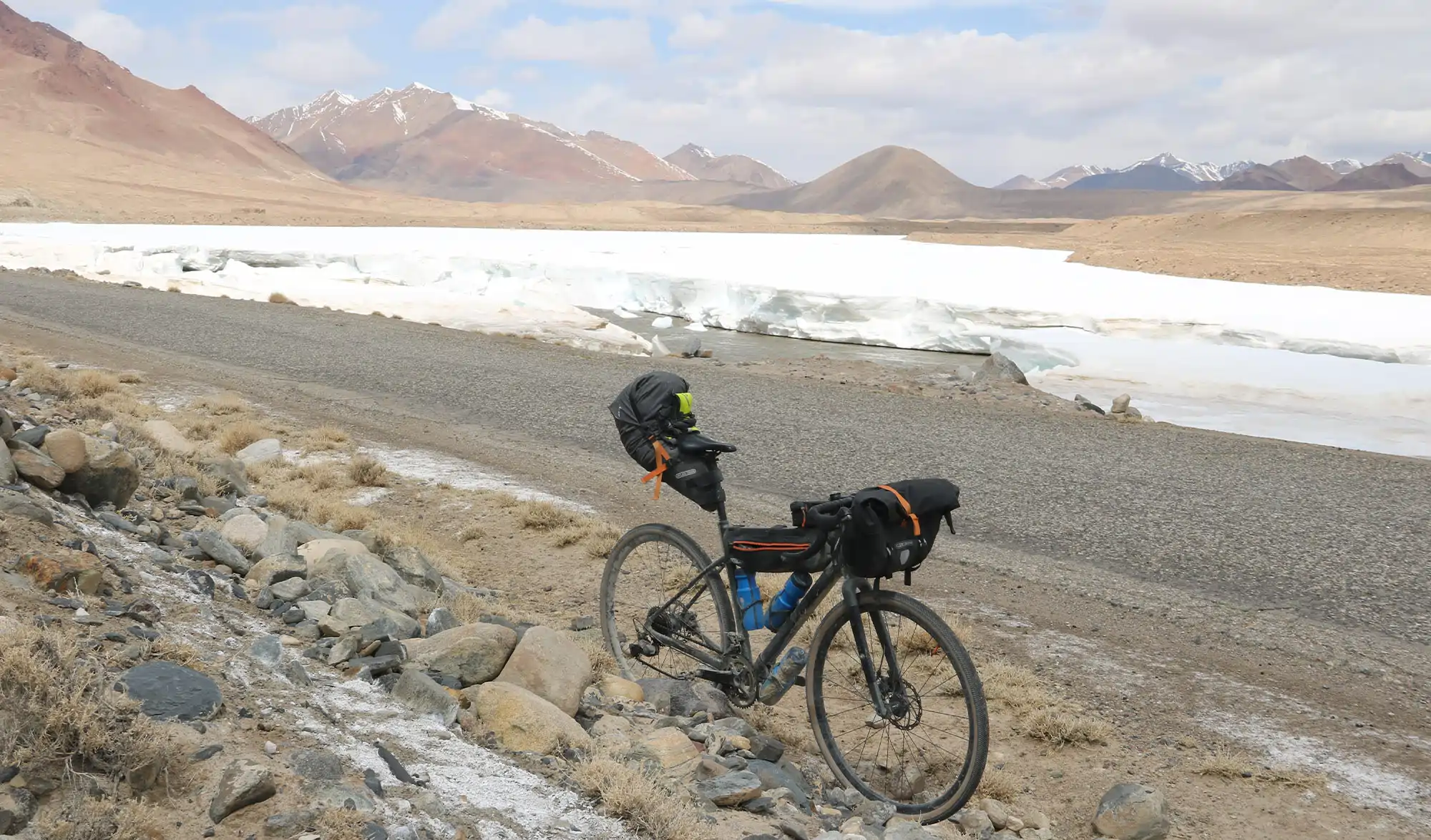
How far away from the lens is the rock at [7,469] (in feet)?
15.8

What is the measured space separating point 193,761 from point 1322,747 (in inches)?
176

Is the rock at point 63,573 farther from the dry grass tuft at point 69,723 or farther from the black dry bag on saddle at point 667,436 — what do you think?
the black dry bag on saddle at point 667,436

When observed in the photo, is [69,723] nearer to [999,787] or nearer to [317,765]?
[317,765]

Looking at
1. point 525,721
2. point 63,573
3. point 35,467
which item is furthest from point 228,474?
point 525,721

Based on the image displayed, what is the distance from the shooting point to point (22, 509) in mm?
4176

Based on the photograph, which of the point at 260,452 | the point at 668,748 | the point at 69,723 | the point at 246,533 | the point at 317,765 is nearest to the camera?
the point at 69,723

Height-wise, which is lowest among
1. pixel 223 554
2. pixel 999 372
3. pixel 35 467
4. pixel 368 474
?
pixel 368 474

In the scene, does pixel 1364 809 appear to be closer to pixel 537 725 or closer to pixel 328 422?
pixel 537 725

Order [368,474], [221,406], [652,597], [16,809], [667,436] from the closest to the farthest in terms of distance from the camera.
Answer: [16,809]
[667,436]
[652,597]
[368,474]
[221,406]

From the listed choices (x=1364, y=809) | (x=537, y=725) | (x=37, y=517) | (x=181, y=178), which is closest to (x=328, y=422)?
(x=37, y=517)

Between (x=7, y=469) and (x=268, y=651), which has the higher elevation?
(x=7, y=469)

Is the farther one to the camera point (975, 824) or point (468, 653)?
point (468, 653)

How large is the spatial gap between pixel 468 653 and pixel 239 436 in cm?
635

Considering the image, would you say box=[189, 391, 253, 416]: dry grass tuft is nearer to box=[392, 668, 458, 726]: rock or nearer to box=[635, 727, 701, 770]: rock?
box=[392, 668, 458, 726]: rock
